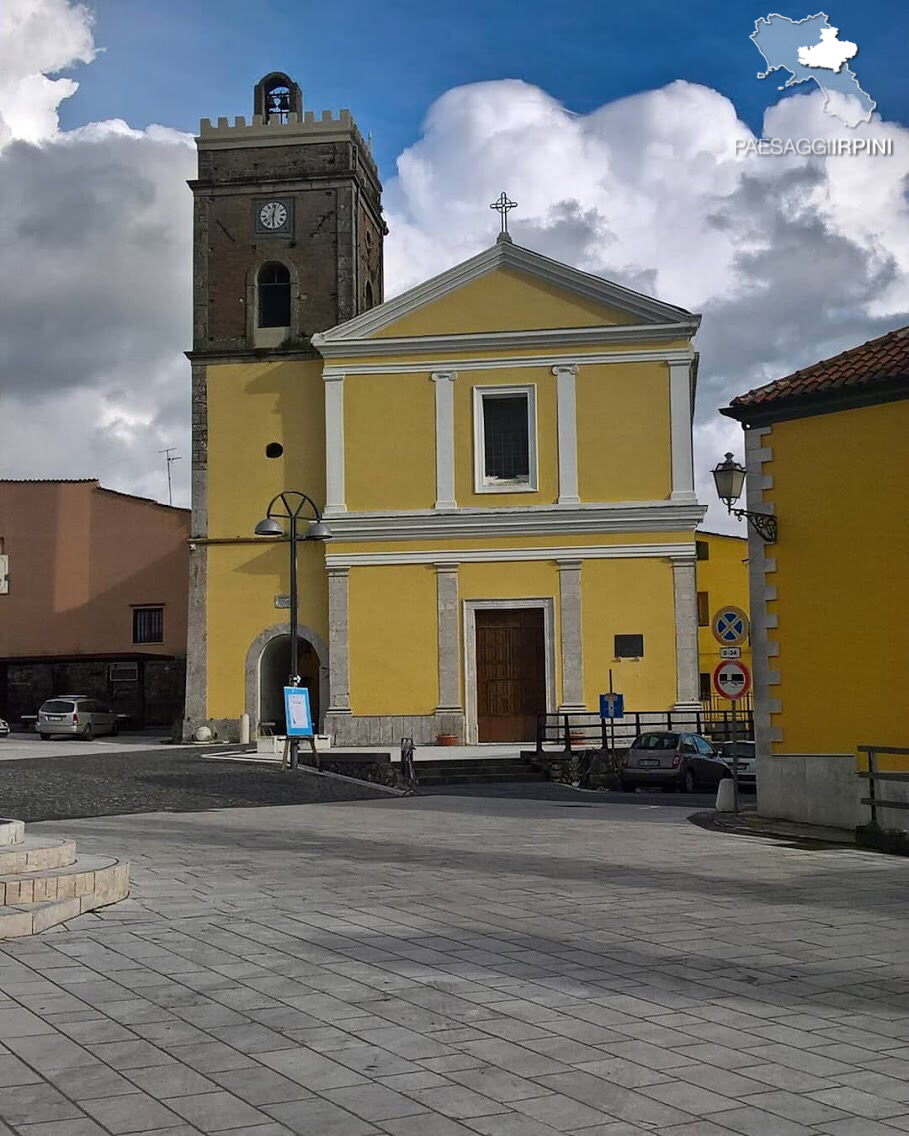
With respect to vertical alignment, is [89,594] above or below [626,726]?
above

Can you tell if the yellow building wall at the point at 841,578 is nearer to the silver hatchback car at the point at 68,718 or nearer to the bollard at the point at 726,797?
the bollard at the point at 726,797

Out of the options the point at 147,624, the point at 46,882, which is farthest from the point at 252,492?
the point at 46,882

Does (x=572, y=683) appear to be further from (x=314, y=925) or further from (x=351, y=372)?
(x=314, y=925)

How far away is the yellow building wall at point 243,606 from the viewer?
3422 cm

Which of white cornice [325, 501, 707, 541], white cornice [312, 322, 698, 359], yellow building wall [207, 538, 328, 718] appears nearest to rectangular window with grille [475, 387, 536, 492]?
white cornice [325, 501, 707, 541]

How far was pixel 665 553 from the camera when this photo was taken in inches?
1271

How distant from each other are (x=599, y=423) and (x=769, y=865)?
22.4 metres

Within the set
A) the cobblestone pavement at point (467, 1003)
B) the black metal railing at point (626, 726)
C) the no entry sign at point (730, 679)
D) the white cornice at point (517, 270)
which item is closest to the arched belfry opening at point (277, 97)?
the white cornice at point (517, 270)

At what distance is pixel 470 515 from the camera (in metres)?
33.0

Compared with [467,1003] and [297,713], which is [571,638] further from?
[467,1003]

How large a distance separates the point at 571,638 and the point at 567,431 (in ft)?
16.3

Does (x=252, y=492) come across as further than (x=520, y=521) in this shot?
Yes

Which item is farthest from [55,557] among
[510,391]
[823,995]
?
[823,995]

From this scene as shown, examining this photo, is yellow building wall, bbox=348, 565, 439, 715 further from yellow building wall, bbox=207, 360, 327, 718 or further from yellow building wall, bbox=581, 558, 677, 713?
yellow building wall, bbox=581, 558, 677, 713
